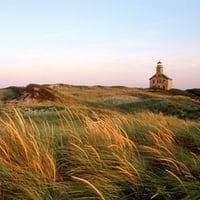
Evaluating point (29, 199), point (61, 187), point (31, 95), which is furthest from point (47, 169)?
point (31, 95)

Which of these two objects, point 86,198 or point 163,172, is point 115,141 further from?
point 86,198

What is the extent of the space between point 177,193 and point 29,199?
57.9 inches

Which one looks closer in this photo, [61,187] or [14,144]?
[61,187]

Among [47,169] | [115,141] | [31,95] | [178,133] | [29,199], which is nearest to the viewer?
[29,199]

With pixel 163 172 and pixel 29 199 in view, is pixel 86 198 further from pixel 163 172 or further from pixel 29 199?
pixel 163 172

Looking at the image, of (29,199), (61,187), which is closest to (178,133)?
(61,187)

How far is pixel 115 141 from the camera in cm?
534

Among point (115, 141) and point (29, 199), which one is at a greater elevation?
point (115, 141)

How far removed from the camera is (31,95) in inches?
1475

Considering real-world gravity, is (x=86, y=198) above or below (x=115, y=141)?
below

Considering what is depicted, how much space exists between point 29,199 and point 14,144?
4.47 feet

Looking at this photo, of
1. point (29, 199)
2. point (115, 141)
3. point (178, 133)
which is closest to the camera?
point (29, 199)

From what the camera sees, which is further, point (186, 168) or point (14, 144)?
point (14, 144)

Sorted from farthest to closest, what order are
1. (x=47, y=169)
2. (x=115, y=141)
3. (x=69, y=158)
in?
(x=115, y=141), (x=69, y=158), (x=47, y=169)
